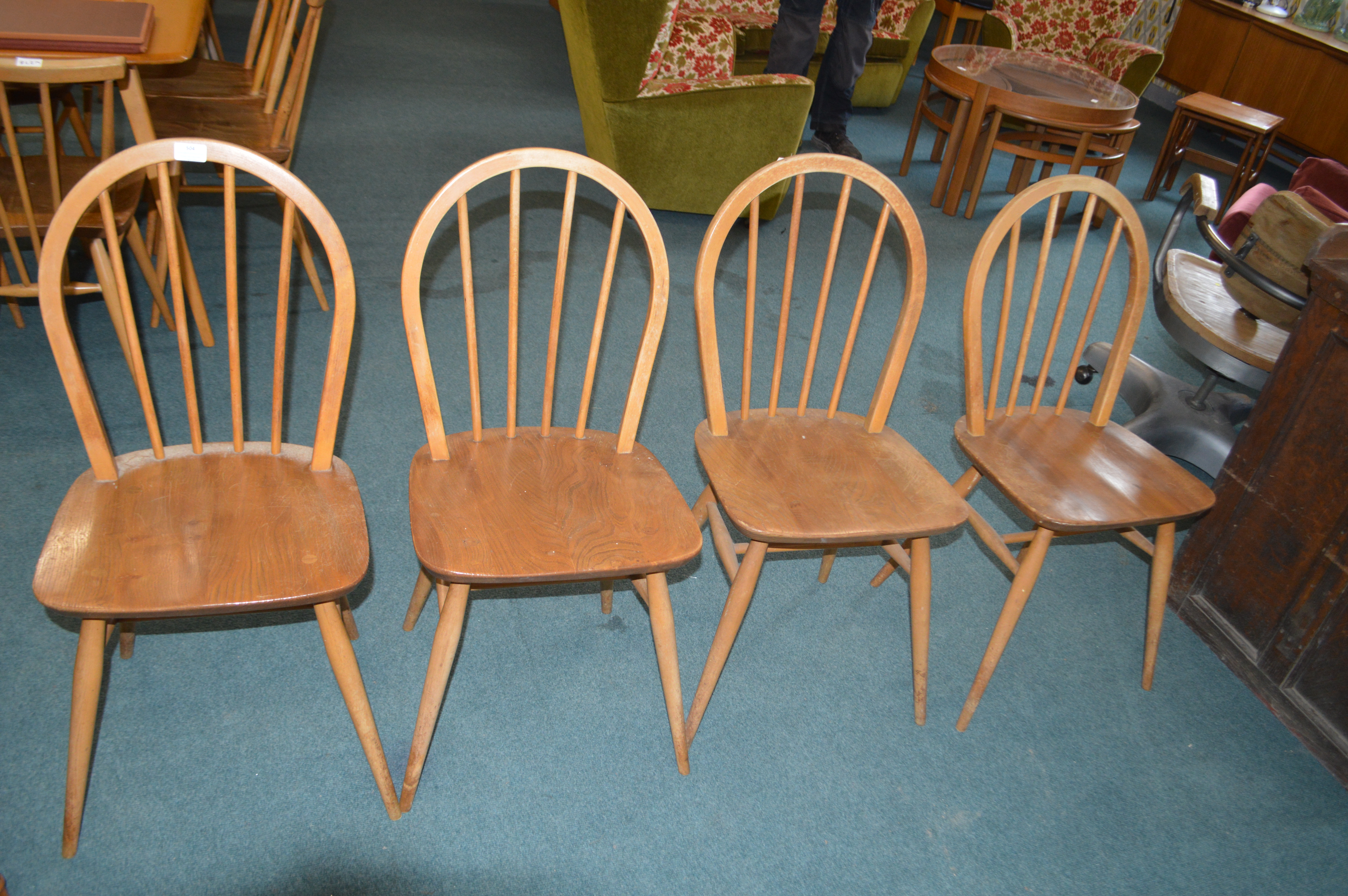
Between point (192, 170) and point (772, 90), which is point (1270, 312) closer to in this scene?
point (772, 90)

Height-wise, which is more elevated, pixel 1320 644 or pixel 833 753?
pixel 1320 644

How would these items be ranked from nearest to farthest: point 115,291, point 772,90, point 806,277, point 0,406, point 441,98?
point 115,291 → point 0,406 → point 772,90 → point 806,277 → point 441,98

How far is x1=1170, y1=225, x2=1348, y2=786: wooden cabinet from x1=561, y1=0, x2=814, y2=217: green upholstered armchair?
152 cm

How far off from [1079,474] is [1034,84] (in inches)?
104

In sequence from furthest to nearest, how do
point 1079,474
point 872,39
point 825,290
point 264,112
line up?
point 872,39 < point 264,112 < point 1079,474 < point 825,290

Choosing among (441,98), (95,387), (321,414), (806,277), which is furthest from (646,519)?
(441,98)

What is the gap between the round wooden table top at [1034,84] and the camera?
3.30 meters

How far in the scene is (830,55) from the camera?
12.8ft

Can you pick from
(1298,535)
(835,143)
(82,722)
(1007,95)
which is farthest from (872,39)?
(82,722)

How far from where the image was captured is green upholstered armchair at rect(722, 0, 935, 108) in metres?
4.13

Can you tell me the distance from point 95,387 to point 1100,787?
2.39 m

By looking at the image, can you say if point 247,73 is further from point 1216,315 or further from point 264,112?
point 1216,315

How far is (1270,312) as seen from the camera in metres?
2.11

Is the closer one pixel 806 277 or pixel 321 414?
pixel 321 414
